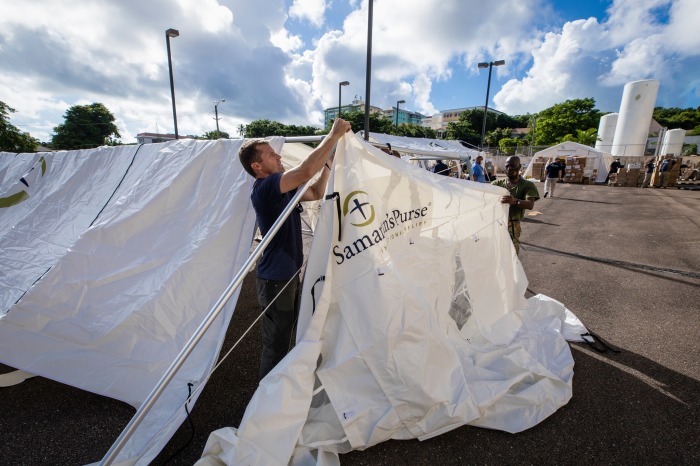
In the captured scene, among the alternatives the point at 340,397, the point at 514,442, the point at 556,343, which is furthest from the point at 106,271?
the point at 556,343

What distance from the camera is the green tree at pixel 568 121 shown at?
50.5 m

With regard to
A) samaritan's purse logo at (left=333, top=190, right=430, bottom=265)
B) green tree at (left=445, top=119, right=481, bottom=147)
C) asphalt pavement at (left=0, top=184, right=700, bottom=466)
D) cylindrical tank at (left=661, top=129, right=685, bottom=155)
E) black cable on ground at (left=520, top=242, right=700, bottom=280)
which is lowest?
asphalt pavement at (left=0, top=184, right=700, bottom=466)

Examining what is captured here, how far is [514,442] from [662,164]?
24536 mm

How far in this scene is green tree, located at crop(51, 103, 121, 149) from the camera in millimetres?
39250

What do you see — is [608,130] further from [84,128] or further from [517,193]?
[84,128]

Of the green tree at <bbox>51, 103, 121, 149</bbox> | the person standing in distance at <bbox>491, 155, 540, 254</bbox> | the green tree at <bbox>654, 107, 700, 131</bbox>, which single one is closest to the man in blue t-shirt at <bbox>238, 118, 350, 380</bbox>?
the person standing in distance at <bbox>491, 155, 540, 254</bbox>

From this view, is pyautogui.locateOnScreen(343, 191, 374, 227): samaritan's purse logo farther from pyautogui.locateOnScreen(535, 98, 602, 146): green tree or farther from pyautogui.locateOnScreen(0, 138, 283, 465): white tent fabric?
pyautogui.locateOnScreen(535, 98, 602, 146): green tree

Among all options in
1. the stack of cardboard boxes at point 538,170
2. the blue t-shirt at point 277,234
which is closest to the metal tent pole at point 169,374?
the blue t-shirt at point 277,234

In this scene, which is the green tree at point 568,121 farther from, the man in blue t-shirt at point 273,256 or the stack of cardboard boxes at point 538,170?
the man in blue t-shirt at point 273,256

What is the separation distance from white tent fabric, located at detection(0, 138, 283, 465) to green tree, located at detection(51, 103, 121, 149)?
46.5 metres

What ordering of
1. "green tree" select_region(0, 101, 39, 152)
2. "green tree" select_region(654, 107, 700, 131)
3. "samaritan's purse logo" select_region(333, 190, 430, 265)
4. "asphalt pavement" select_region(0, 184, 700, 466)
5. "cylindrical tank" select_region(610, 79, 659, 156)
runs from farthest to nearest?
"green tree" select_region(654, 107, 700, 131), "cylindrical tank" select_region(610, 79, 659, 156), "green tree" select_region(0, 101, 39, 152), "samaritan's purse logo" select_region(333, 190, 430, 265), "asphalt pavement" select_region(0, 184, 700, 466)

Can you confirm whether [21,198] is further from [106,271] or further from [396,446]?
[396,446]

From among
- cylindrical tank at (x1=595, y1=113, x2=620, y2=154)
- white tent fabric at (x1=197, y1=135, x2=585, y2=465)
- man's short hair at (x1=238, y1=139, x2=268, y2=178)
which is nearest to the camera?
white tent fabric at (x1=197, y1=135, x2=585, y2=465)

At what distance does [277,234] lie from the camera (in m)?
2.37
